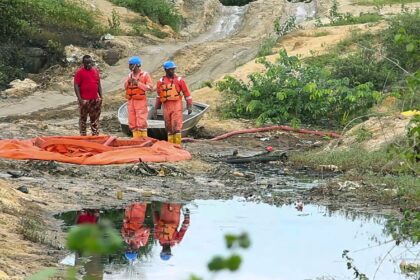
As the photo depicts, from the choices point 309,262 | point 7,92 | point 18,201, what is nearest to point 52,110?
point 7,92

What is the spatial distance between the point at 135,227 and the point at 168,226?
0.41 meters

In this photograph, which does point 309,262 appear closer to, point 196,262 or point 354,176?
point 196,262

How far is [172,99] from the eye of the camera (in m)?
16.0

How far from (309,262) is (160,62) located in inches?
911

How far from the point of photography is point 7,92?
26.1m

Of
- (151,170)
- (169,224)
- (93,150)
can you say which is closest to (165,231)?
(169,224)

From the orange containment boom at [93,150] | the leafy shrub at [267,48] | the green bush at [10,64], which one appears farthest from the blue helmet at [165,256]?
the leafy shrub at [267,48]

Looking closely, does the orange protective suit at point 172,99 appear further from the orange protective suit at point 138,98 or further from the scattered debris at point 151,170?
the scattered debris at point 151,170

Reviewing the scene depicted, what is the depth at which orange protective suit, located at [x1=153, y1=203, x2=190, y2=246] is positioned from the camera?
33.1 feet

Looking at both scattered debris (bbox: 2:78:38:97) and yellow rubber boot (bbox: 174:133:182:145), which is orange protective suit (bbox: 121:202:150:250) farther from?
scattered debris (bbox: 2:78:38:97)

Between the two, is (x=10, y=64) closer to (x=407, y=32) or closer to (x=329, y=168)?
(x=407, y=32)

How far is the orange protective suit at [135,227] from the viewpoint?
9.73 m

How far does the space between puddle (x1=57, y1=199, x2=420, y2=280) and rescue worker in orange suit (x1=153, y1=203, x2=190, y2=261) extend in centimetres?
1

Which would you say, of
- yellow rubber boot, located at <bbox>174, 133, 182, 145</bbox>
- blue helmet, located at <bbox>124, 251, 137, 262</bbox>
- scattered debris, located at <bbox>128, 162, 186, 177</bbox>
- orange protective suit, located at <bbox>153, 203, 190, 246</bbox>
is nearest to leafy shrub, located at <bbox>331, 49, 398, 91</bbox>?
yellow rubber boot, located at <bbox>174, 133, 182, 145</bbox>
